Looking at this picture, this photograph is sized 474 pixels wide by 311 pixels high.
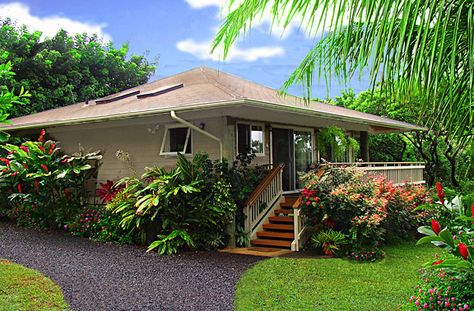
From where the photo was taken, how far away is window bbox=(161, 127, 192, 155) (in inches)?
409

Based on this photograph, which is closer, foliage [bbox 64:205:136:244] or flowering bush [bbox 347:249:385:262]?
flowering bush [bbox 347:249:385:262]

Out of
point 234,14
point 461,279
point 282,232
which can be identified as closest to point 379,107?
point 282,232

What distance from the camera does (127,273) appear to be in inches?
276

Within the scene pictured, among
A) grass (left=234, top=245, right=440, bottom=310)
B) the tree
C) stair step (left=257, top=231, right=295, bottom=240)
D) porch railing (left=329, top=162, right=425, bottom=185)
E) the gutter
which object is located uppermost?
the tree

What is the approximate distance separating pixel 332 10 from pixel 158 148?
862cm

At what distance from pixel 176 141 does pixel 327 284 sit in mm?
5460

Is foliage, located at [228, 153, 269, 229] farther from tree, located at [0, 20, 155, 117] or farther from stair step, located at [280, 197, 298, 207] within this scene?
tree, located at [0, 20, 155, 117]

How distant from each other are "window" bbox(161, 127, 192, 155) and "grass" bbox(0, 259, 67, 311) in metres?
4.48

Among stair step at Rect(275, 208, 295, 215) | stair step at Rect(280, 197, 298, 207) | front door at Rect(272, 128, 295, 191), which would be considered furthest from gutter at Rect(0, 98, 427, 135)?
stair step at Rect(275, 208, 295, 215)

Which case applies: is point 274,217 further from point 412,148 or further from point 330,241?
point 412,148

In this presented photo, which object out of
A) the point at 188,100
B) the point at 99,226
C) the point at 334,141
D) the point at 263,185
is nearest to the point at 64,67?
the point at 99,226

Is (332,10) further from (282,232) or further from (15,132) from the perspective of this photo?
(15,132)

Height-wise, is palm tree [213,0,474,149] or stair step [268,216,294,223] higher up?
palm tree [213,0,474,149]

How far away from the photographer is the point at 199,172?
30.3ft
